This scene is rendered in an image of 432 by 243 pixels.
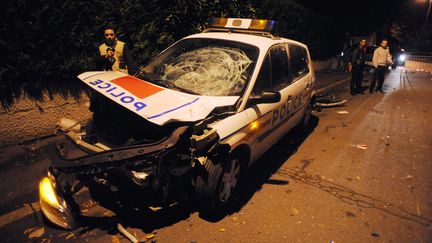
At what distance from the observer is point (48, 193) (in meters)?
2.83

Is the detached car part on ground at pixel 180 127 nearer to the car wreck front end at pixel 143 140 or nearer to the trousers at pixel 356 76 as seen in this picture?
the car wreck front end at pixel 143 140

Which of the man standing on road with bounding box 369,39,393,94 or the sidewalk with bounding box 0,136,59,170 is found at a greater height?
the man standing on road with bounding box 369,39,393,94

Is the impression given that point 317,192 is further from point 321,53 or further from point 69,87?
point 321,53

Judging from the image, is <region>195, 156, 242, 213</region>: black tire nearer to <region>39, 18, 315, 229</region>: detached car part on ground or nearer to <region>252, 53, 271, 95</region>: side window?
<region>39, 18, 315, 229</region>: detached car part on ground

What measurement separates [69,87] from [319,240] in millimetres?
5106

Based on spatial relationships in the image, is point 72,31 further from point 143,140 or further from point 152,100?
point 143,140

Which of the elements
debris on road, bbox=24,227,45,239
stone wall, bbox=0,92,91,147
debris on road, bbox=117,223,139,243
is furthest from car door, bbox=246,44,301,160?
stone wall, bbox=0,92,91,147

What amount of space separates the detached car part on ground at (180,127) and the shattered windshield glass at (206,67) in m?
0.01

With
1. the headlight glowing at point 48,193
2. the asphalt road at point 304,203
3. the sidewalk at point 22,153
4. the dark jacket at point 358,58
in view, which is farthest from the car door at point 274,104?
the dark jacket at point 358,58

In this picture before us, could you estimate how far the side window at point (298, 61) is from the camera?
15.2ft

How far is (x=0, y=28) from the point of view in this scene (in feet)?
14.2

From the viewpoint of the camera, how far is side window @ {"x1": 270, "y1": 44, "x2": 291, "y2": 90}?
3.90m

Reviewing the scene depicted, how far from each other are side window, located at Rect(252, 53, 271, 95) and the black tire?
3.09 ft

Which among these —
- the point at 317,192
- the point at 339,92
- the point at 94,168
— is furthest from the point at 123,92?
the point at 339,92
